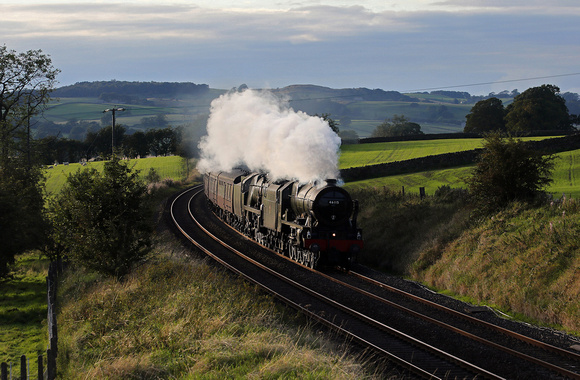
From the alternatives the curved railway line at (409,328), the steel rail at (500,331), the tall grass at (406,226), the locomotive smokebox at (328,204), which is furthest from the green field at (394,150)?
the steel rail at (500,331)

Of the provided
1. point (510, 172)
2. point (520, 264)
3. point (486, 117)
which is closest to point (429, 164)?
point (510, 172)

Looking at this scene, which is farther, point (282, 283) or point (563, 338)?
point (282, 283)

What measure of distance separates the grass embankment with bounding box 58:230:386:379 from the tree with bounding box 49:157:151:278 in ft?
3.53

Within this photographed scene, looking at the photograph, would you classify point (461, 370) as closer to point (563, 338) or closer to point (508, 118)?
point (563, 338)

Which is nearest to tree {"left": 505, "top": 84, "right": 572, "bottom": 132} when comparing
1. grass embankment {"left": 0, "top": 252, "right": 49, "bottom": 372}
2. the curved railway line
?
the curved railway line

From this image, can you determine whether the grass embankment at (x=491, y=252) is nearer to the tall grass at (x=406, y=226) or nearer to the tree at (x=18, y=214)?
the tall grass at (x=406, y=226)

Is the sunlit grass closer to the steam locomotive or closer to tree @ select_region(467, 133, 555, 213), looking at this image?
the steam locomotive

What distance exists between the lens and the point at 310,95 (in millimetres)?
176125

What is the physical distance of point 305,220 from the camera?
21234 mm

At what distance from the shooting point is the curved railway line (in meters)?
10.7

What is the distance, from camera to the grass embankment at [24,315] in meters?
16.0

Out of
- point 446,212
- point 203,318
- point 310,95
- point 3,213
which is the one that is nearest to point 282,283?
point 203,318

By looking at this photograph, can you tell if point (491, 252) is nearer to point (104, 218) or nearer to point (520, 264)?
point (520, 264)

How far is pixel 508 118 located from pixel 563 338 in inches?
2859
